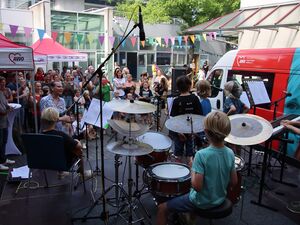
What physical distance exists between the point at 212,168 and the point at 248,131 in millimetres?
1083

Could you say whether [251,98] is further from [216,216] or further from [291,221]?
[216,216]

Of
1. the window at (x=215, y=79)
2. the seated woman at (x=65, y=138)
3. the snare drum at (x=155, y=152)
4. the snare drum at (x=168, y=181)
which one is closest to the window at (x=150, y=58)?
the window at (x=215, y=79)

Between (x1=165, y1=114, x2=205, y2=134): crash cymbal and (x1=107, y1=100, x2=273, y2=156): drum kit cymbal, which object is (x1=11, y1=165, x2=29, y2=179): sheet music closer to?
(x1=107, y1=100, x2=273, y2=156): drum kit cymbal

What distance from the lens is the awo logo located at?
5.14 meters

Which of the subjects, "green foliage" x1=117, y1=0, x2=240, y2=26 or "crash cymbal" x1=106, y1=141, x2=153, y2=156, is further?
"green foliage" x1=117, y1=0, x2=240, y2=26

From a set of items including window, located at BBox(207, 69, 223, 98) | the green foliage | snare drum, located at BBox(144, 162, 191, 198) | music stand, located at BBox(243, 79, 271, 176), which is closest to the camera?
snare drum, located at BBox(144, 162, 191, 198)

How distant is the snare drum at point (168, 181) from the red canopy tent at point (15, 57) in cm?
321

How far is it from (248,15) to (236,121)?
9.93 meters

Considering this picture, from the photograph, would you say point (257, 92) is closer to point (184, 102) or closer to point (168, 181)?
point (184, 102)

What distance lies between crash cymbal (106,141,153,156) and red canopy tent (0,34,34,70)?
270cm

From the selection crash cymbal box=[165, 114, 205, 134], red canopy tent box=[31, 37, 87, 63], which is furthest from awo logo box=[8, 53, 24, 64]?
red canopy tent box=[31, 37, 87, 63]

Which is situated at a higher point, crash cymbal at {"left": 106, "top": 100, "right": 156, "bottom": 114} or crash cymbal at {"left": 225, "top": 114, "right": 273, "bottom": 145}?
crash cymbal at {"left": 106, "top": 100, "right": 156, "bottom": 114}

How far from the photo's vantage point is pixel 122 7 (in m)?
23.1

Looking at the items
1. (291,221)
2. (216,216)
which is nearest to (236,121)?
(216,216)
